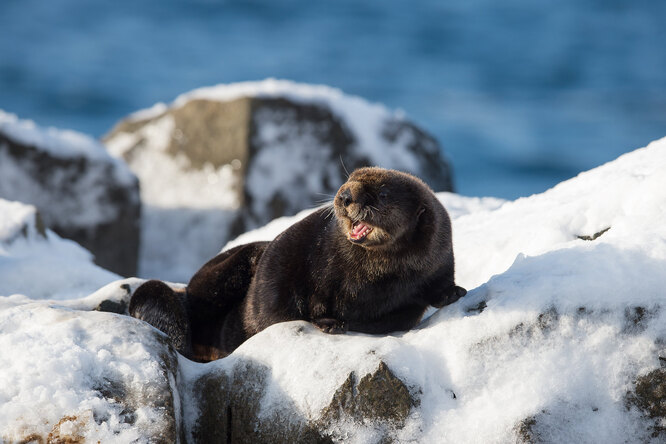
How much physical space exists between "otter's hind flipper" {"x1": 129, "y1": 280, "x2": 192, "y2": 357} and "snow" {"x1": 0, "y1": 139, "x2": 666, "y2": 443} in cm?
91

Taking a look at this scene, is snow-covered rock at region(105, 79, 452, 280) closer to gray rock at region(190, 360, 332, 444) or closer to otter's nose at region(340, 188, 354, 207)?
otter's nose at region(340, 188, 354, 207)

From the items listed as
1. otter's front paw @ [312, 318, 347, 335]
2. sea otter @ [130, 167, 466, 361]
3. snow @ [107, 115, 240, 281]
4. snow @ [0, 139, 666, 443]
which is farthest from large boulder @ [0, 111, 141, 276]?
otter's front paw @ [312, 318, 347, 335]

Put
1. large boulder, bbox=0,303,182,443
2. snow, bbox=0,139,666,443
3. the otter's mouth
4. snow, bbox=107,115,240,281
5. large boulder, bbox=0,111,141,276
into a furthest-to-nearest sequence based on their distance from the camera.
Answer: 1. snow, bbox=107,115,240,281
2. large boulder, bbox=0,111,141,276
3. the otter's mouth
4. snow, bbox=0,139,666,443
5. large boulder, bbox=0,303,182,443

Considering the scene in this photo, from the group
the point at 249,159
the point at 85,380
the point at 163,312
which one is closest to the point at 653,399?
the point at 85,380

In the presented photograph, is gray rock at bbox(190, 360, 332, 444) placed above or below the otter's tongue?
below

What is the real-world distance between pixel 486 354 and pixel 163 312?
7.03ft

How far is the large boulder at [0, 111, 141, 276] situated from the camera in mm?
9492

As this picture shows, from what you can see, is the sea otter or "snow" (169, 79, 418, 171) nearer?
the sea otter

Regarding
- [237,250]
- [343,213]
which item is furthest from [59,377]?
[237,250]

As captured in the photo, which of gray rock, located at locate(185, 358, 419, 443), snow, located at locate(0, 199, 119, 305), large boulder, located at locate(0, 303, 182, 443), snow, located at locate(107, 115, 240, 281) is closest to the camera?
large boulder, located at locate(0, 303, 182, 443)

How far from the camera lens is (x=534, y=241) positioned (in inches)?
201

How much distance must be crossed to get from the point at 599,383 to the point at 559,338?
0.26 meters

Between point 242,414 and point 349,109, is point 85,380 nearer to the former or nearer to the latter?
point 242,414

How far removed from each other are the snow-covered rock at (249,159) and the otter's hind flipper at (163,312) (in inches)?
195
